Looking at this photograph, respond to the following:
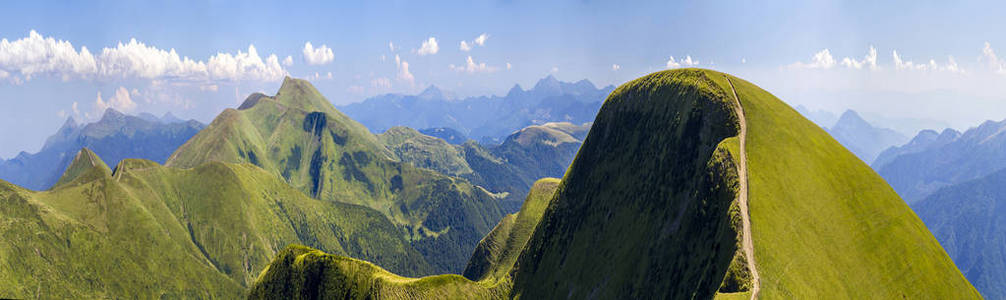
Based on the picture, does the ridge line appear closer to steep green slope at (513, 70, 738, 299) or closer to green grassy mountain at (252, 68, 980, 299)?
green grassy mountain at (252, 68, 980, 299)

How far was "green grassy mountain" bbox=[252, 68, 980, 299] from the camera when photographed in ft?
208

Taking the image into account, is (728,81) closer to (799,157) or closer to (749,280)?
(799,157)

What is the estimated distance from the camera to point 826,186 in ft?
245

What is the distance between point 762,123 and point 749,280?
34365 mm

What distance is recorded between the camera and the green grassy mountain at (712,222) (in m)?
63.3

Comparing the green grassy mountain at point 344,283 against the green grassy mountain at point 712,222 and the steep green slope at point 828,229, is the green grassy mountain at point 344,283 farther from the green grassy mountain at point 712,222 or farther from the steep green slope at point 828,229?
the steep green slope at point 828,229

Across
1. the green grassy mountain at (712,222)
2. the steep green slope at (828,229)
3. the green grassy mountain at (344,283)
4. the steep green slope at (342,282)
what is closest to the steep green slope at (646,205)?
the green grassy mountain at (712,222)

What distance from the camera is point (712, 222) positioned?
70.0 metres

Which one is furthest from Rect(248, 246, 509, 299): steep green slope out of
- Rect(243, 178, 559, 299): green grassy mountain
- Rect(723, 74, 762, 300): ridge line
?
Rect(723, 74, 762, 300): ridge line

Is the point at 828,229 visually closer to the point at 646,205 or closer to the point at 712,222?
the point at 712,222

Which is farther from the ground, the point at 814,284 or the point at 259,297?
the point at 814,284

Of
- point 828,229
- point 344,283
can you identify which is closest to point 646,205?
point 828,229

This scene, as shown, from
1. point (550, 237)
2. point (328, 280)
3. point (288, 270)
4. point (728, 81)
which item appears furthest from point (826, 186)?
point (288, 270)

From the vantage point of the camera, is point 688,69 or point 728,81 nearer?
point 728,81
